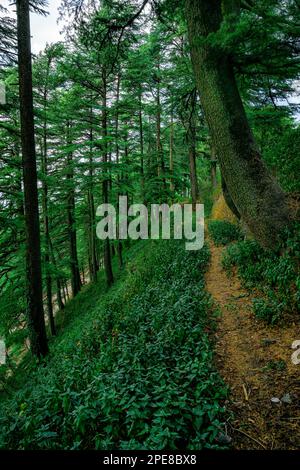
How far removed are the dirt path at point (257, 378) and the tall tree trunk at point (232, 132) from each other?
6.05 ft

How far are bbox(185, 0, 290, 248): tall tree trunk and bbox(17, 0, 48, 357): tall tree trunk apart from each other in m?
4.24

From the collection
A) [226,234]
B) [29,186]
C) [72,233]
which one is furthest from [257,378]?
[72,233]

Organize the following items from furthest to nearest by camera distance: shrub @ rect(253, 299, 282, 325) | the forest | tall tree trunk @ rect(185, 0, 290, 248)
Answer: tall tree trunk @ rect(185, 0, 290, 248) → shrub @ rect(253, 299, 282, 325) → the forest

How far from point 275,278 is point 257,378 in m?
2.26

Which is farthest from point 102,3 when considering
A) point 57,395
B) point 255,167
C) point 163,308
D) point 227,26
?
point 57,395

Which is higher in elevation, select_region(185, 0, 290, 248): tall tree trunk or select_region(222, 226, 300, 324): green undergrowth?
select_region(185, 0, 290, 248): tall tree trunk

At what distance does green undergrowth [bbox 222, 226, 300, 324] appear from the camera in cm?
457

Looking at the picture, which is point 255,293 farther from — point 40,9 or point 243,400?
point 40,9

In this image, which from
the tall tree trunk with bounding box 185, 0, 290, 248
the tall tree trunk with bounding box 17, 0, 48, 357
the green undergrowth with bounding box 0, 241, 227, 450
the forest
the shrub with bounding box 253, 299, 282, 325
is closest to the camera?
the green undergrowth with bounding box 0, 241, 227, 450

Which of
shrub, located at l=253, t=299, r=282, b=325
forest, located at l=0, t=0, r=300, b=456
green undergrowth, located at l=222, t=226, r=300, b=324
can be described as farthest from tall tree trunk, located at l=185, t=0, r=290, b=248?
shrub, located at l=253, t=299, r=282, b=325

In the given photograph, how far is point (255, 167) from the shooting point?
5.61 metres

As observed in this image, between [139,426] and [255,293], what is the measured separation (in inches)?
150

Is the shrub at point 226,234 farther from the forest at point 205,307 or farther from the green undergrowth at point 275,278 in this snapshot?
the green undergrowth at point 275,278

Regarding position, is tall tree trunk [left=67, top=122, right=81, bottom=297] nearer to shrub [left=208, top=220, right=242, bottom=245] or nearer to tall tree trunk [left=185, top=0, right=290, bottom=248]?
shrub [left=208, top=220, right=242, bottom=245]
